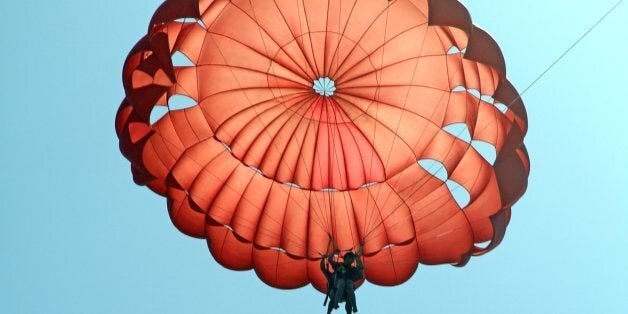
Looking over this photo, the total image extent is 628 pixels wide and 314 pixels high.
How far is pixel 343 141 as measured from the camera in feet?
75.9

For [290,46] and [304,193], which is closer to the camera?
[290,46]

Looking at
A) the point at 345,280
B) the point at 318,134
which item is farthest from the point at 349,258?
the point at 318,134

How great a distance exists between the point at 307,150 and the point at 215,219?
6.50 feet

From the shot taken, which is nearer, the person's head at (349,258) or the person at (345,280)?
the person at (345,280)

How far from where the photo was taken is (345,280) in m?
21.8

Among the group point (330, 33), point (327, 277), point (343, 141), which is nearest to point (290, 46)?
point (330, 33)

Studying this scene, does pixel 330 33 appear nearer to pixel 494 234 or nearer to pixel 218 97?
pixel 218 97

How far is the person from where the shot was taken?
2169cm

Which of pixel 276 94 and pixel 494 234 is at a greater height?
pixel 276 94

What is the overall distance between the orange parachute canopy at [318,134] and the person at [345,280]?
4.10ft

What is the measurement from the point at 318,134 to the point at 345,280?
2.80m

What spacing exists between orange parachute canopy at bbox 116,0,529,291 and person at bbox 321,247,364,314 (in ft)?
4.10

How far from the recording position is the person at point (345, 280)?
21.7m

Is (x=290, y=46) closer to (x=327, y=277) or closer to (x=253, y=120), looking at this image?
(x=253, y=120)
